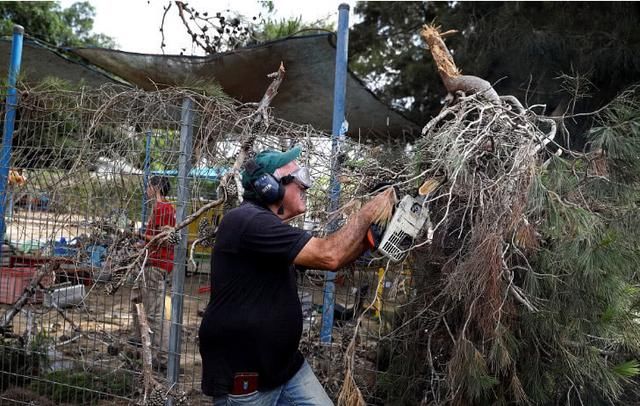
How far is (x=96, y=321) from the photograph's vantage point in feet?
14.7

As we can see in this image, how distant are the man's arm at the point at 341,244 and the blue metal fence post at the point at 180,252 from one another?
1.55 metres

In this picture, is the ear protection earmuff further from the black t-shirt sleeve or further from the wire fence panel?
the wire fence panel

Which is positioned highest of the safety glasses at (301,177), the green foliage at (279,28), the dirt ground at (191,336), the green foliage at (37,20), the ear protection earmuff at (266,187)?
the green foliage at (37,20)

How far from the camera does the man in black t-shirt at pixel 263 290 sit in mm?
2572

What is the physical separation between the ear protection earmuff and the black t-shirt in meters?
0.07

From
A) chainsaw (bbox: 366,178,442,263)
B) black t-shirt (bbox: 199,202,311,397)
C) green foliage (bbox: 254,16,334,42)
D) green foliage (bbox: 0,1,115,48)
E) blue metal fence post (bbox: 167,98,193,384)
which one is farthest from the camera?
green foliage (bbox: 0,1,115,48)

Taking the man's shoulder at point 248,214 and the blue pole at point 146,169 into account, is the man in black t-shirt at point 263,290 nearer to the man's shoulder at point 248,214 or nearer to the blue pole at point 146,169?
the man's shoulder at point 248,214

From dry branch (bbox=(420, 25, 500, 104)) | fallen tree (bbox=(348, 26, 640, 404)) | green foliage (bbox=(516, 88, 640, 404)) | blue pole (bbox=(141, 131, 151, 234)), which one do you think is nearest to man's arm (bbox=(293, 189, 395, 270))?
fallen tree (bbox=(348, 26, 640, 404))

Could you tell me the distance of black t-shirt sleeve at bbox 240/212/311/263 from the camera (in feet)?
8.41

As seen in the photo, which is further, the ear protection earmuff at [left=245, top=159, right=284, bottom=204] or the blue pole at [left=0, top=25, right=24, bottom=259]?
the blue pole at [left=0, top=25, right=24, bottom=259]

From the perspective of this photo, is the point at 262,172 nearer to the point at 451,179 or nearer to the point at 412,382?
the point at 451,179

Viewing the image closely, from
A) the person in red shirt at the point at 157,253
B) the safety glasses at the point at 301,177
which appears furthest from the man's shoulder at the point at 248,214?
the person in red shirt at the point at 157,253

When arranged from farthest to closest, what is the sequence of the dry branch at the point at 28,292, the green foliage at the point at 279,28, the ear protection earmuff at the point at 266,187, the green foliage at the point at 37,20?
the green foliage at the point at 37,20 → the green foliage at the point at 279,28 → the dry branch at the point at 28,292 → the ear protection earmuff at the point at 266,187

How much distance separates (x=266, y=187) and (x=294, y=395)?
3.16 feet
